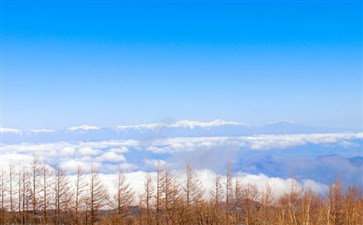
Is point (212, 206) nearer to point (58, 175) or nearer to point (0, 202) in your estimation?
point (58, 175)

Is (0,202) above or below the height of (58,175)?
below

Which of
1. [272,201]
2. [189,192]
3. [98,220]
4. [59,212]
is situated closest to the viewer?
[98,220]

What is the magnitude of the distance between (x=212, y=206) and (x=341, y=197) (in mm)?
27800

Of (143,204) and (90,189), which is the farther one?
(143,204)

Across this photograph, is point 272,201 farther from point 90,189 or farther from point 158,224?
point 90,189

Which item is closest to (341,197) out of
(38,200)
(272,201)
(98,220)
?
(272,201)

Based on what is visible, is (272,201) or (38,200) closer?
(38,200)

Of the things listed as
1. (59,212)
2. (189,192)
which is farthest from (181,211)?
(59,212)

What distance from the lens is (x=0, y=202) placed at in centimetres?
7062

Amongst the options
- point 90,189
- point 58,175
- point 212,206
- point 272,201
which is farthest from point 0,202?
point 272,201

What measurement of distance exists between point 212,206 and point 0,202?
30815 millimetres

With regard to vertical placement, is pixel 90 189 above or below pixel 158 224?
above

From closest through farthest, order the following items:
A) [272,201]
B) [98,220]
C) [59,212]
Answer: [98,220], [59,212], [272,201]

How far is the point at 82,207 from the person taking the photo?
66625 mm
